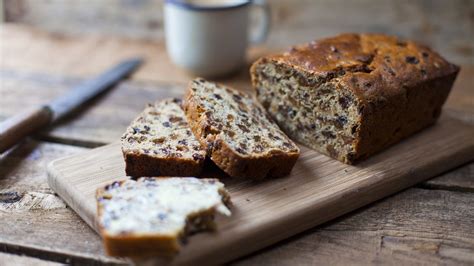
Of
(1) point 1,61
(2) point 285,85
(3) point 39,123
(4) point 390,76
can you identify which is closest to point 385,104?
(4) point 390,76

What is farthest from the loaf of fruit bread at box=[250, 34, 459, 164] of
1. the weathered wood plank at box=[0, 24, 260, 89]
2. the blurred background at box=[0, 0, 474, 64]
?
the blurred background at box=[0, 0, 474, 64]

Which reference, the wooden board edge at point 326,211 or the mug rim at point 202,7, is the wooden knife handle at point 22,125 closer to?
the mug rim at point 202,7

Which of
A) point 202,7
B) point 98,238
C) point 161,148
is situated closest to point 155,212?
point 98,238

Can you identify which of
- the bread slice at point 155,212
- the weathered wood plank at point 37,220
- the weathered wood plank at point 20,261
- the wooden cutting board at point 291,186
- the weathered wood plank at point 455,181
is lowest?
the weathered wood plank at point 20,261

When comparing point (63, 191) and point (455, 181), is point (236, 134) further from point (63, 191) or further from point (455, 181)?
point (455, 181)

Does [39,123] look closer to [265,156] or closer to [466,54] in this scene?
[265,156]

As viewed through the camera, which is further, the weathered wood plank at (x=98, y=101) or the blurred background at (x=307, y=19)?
the blurred background at (x=307, y=19)

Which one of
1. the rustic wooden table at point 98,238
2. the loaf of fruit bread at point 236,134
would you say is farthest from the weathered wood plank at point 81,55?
the loaf of fruit bread at point 236,134
